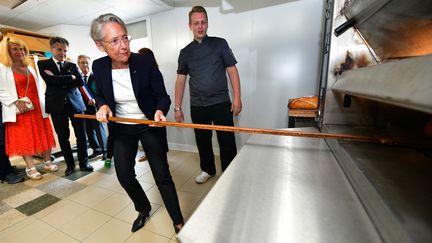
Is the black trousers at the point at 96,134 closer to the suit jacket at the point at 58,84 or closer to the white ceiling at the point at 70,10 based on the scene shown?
the suit jacket at the point at 58,84

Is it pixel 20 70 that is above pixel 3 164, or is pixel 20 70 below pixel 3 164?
above

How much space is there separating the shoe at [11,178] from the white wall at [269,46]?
2758 millimetres

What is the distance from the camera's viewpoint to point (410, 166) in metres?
0.63

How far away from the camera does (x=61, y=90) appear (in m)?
2.29

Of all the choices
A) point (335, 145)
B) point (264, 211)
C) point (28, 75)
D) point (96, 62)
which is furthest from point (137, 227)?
point (28, 75)

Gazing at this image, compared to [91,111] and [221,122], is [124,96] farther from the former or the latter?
[91,111]

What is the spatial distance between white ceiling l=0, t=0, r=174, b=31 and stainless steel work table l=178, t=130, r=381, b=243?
280 centimetres

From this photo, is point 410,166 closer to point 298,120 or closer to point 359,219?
point 359,219

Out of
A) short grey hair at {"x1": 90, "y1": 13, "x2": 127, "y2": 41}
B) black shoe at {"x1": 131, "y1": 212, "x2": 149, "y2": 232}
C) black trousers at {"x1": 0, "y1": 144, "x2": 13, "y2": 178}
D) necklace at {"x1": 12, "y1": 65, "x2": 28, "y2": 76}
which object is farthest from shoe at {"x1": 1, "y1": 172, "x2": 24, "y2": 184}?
short grey hair at {"x1": 90, "y1": 13, "x2": 127, "y2": 41}

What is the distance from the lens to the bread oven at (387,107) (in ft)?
1.19

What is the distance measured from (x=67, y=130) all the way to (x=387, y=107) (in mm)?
3062

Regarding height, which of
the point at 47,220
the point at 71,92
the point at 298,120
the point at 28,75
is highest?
the point at 28,75

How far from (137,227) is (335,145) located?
5.01ft

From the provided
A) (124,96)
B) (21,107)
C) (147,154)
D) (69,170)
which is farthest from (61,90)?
(147,154)
